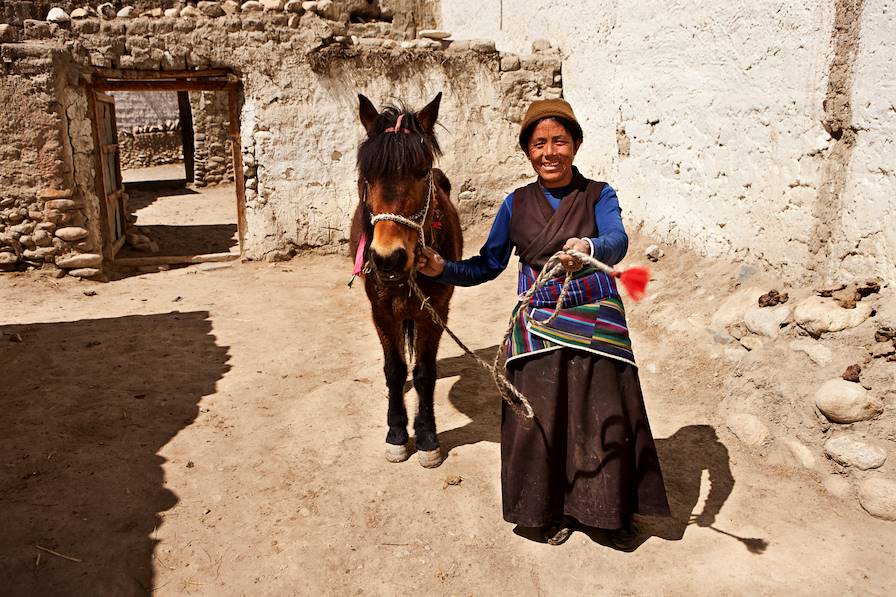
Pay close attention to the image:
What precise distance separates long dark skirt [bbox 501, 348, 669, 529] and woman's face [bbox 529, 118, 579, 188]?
2.33ft

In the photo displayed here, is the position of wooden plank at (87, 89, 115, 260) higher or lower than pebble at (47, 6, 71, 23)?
lower

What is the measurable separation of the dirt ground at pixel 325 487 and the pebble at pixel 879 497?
0.05 metres

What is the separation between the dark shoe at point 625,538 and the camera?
2660 millimetres

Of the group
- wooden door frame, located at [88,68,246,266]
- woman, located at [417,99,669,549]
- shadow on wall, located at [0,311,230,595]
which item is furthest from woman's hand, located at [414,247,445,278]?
wooden door frame, located at [88,68,246,266]

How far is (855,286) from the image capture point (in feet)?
11.9

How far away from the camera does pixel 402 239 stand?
8.07 ft

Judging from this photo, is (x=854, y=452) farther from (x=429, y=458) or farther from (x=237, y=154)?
(x=237, y=154)

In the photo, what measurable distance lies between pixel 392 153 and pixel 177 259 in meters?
6.59

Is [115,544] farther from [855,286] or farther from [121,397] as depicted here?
[855,286]

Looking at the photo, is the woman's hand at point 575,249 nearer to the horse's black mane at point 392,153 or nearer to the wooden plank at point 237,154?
the horse's black mane at point 392,153

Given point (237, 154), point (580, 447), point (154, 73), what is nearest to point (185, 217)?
point (237, 154)

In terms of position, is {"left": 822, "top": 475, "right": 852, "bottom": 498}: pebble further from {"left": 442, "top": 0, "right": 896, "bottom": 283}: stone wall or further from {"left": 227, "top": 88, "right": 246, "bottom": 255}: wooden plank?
{"left": 227, "top": 88, "right": 246, "bottom": 255}: wooden plank

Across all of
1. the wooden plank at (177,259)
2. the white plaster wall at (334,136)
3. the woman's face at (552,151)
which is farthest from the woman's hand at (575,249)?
the wooden plank at (177,259)

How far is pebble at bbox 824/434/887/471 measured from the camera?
2.95m
